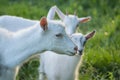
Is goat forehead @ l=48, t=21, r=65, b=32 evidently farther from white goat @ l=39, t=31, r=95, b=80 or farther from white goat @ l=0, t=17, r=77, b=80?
white goat @ l=39, t=31, r=95, b=80

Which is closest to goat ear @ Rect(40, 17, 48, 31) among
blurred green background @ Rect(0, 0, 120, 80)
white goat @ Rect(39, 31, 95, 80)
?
white goat @ Rect(39, 31, 95, 80)

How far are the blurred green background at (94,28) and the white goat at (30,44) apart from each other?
1.77 meters

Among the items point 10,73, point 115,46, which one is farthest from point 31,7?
point 10,73

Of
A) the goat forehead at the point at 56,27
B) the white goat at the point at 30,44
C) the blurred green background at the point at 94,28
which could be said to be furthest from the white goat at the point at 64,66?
the goat forehead at the point at 56,27

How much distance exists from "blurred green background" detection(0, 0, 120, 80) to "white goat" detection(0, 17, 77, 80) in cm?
177

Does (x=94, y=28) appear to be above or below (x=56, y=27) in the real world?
above

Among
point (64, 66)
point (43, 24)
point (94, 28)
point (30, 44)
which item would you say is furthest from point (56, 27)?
point (94, 28)

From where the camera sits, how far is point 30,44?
27.4 feet

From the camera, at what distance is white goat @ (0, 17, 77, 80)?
8195 millimetres

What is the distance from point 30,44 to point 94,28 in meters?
6.11

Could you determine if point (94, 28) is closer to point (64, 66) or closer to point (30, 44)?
point (64, 66)

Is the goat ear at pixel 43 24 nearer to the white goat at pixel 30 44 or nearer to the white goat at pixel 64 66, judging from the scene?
the white goat at pixel 30 44

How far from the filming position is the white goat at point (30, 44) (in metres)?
8.20

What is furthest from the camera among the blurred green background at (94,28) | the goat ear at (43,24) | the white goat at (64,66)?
the blurred green background at (94,28)
